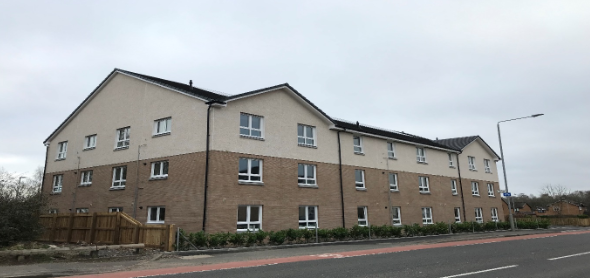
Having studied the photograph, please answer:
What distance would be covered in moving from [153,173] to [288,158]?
294 inches

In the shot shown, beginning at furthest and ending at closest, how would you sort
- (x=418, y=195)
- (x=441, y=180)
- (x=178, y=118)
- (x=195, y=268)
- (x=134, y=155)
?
(x=441, y=180)
(x=418, y=195)
(x=134, y=155)
(x=178, y=118)
(x=195, y=268)

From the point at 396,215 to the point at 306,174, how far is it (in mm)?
8722

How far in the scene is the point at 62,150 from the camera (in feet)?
93.1

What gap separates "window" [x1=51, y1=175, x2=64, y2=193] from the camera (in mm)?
27281

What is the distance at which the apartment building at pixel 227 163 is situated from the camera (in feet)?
63.9

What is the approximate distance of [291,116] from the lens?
75.5 ft

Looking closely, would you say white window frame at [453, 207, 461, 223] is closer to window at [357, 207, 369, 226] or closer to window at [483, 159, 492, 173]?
window at [483, 159, 492, 173]

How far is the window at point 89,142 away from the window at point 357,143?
1724 centimetres

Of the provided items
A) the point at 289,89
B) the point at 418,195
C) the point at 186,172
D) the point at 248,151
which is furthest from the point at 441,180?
the point at 186,172

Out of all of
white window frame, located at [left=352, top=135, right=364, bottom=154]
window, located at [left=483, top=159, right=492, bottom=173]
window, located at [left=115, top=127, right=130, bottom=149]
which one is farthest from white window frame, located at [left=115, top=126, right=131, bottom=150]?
window, located at [left=483, top=159, right=492, bottom=173]

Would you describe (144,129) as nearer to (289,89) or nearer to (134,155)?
(134,155)

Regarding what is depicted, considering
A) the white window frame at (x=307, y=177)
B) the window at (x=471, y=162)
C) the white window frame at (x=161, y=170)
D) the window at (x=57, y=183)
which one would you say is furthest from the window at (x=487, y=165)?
the window at (x=57, y=183)

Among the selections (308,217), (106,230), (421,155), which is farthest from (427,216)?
(106,230)

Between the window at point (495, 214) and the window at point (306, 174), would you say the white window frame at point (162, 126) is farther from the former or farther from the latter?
Result: the window at point (495, 214)
